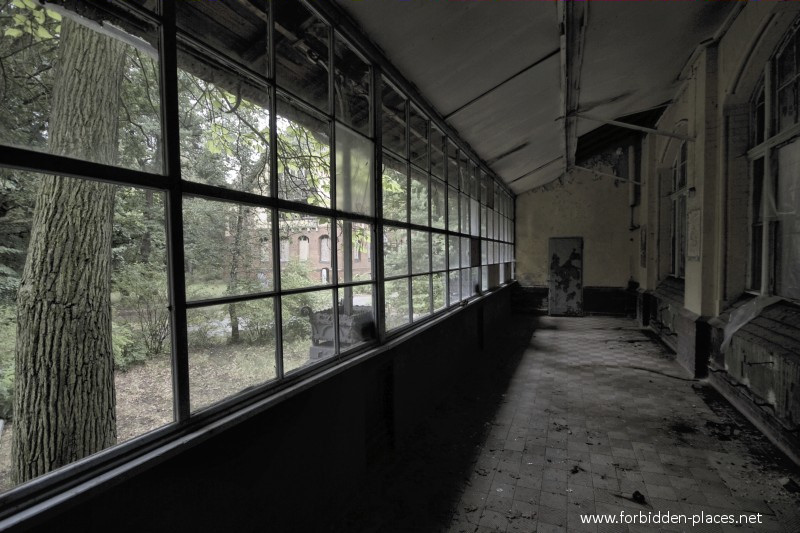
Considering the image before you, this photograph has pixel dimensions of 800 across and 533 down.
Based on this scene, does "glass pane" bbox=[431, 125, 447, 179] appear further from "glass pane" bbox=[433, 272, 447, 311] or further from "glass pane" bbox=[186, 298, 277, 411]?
"glass pane" bbox=[186, 298, 277, 411]

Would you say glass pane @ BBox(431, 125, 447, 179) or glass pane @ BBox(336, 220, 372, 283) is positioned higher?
glass pane @ BBox(431, 125, 447, 179)

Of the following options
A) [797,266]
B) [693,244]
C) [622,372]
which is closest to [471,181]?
[693,244]

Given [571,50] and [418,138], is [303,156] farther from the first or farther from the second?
[571,50]

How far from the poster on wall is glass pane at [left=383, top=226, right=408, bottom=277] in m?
3.59

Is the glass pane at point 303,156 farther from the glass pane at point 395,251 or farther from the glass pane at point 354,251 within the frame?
the glass pane at point 395,251

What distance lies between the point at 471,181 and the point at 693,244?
291 centimetres

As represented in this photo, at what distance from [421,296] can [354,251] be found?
4.63 feet

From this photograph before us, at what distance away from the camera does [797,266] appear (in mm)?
3262

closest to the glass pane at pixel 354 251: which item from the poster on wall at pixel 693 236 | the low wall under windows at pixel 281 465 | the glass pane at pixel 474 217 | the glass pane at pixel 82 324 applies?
the low wall under windows at pixel 281 465

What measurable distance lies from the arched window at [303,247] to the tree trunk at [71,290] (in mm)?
819

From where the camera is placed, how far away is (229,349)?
1.66 m

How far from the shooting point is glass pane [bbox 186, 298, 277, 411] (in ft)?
4.91

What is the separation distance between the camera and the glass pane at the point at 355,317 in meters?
2.50

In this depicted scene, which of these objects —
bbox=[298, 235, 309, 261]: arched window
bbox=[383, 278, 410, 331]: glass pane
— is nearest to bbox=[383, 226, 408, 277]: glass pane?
bbox=[383, 278, 410, 331]: glass pane
